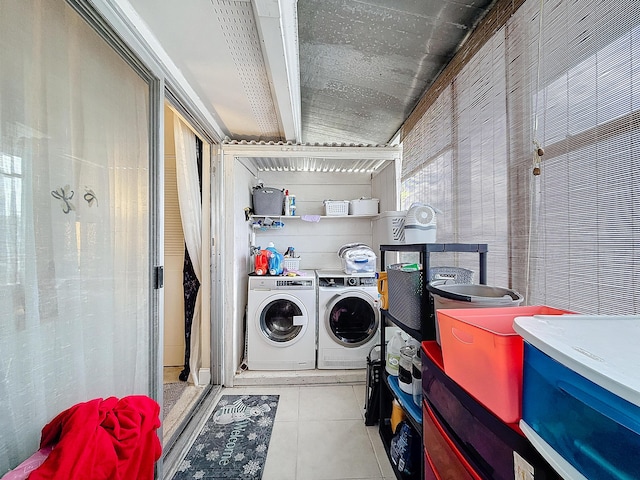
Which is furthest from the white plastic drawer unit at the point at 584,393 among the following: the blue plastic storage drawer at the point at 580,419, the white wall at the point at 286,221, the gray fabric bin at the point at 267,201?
the gray fabric bin at the point at 267,201

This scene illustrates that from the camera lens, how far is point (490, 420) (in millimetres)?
661

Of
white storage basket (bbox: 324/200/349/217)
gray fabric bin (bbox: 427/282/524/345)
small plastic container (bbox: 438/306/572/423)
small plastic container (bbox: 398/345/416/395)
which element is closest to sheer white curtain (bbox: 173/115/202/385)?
white storage basket (bbox: 324/200/349/217)

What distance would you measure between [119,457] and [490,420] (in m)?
1.10

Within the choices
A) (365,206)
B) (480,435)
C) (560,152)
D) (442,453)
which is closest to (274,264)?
(365,206)

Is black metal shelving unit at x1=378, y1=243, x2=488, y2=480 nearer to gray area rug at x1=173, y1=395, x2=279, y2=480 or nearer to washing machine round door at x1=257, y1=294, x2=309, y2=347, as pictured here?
gray area rug at x1=173, y1=395, x2=279, y2=480

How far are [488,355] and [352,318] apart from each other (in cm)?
201

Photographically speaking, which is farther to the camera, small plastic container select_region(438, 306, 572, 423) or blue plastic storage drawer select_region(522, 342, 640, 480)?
small plastic container select_region(438, 306, 572, 423)

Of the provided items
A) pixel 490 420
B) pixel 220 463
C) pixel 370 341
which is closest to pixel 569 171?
pixel 490 420

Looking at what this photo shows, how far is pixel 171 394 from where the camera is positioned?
2.15m

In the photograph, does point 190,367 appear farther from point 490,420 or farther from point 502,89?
point 502,89

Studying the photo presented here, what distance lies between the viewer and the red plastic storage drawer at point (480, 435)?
570 mm

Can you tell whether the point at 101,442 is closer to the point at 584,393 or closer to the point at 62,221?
the point at 62,221

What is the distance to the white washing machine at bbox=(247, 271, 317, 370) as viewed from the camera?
2.48m

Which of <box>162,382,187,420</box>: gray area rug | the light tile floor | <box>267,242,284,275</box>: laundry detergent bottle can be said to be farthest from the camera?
<box>267,242,284,275</box>: laundry detergent bottle
